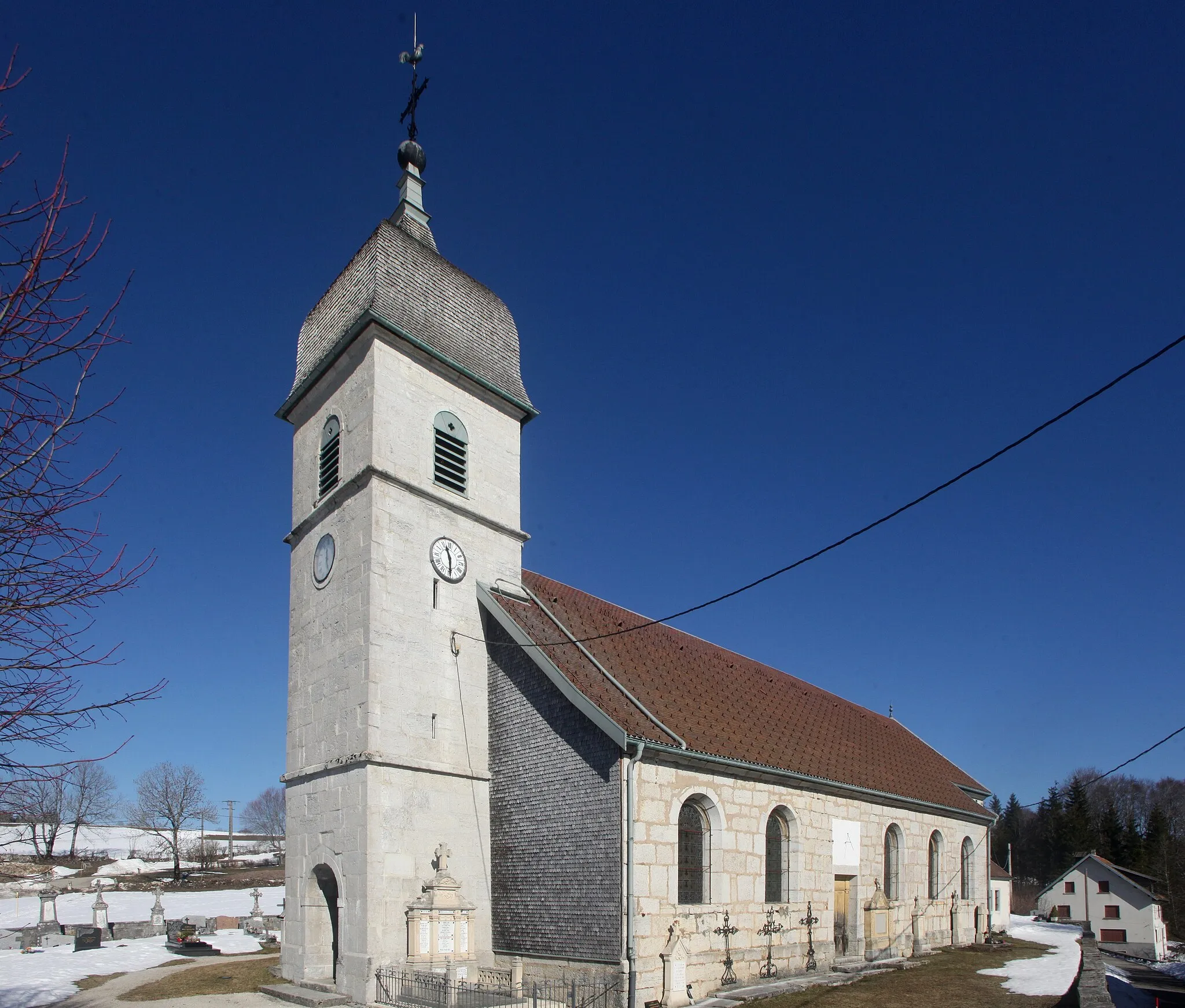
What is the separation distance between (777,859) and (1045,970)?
329 inches

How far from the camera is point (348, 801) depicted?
1778 cm

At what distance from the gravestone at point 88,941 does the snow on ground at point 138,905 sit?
1037 centimetres

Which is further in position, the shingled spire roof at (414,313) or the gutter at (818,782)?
the shingled spire roof at (414,313)

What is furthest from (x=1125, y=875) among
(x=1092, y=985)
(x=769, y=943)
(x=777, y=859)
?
(x=1092, y=985)

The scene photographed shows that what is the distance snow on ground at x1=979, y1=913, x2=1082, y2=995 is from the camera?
754 inches

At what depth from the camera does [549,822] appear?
706 inches

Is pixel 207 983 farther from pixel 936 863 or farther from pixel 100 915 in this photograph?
pixel 100 915

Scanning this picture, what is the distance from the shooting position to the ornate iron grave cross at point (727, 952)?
18.0m

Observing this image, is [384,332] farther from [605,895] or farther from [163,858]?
[163,858]

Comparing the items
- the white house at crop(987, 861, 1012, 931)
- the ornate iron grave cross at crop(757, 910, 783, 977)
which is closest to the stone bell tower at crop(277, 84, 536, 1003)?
the ornate iron grave cross at crop(757, 910, 783, 977)

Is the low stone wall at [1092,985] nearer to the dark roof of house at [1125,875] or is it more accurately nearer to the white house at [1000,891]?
the white house at [1000,891]

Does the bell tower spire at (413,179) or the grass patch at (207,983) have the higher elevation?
the bell tower spire at (413,179)

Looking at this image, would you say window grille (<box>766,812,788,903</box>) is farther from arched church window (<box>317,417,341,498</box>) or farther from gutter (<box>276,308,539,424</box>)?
arched church window (<box>317,417,341,498</box>)

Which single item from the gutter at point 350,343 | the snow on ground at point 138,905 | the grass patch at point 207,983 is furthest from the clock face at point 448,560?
the snow on ground at point 138,905
